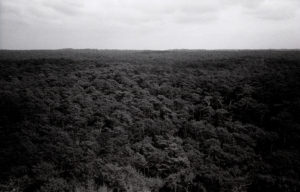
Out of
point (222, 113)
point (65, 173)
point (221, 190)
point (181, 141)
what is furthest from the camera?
point (222, 113)

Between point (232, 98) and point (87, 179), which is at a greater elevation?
point (232, 98)

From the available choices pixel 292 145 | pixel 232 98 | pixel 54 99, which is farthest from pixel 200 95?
pixel 54 99

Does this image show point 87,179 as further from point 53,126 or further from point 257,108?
point 257,108

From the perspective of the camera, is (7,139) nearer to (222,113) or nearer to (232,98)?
(222,113)

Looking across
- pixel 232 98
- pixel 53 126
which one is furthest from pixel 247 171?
pixel 53 126

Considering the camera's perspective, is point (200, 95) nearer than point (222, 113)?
No

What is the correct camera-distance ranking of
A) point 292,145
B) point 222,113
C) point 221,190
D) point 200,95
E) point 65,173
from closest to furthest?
point 221,190 < point 65,173 < point 292,145 < point 222,113 < point 200,95
